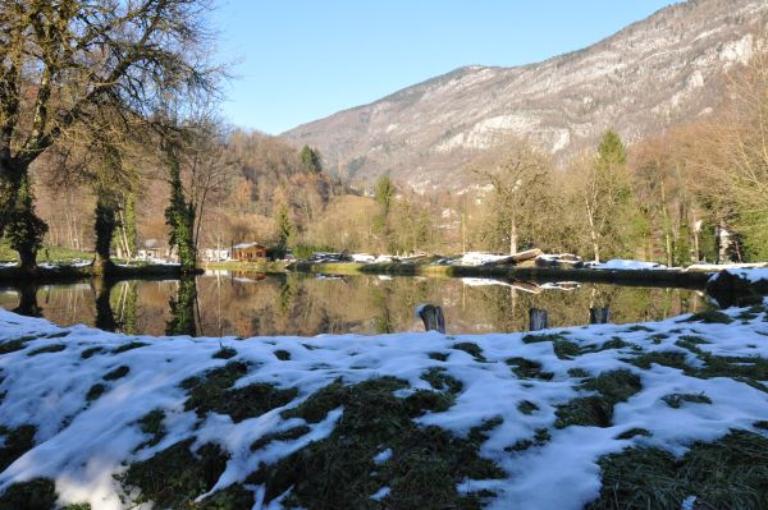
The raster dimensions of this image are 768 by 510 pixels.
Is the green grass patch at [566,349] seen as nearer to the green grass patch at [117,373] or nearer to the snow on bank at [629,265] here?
the green grass patch at [117,373]

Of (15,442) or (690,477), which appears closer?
(690,477)

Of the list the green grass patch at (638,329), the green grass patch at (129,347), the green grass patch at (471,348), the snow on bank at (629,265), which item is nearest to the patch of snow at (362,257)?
the snow on bank at (629,265)

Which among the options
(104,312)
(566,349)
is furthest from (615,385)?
Result: (104,312)

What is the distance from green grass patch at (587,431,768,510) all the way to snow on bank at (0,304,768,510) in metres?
0.06

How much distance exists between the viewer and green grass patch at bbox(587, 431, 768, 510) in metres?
1.83

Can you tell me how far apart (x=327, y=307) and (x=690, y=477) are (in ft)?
46.5

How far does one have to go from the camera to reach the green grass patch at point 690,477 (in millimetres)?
1830

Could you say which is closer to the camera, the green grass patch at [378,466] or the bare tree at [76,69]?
the green grass patch at [378,466]

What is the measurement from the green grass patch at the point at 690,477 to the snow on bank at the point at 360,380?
65 mm

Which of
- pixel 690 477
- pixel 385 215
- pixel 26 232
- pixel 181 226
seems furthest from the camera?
pixel 385 215

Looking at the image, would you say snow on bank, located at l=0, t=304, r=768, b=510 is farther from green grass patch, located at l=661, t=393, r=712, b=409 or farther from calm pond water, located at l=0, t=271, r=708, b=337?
calm pond water, located at l=0, t=271, r=708, b=337

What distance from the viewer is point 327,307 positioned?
15789mm

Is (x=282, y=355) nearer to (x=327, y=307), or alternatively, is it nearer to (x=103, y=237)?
(x=327, y=307)

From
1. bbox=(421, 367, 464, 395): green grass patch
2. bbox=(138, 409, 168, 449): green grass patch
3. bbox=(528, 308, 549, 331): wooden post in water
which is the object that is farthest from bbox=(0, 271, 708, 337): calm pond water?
bbox=(138, 409, 168, 449): green grass patch
